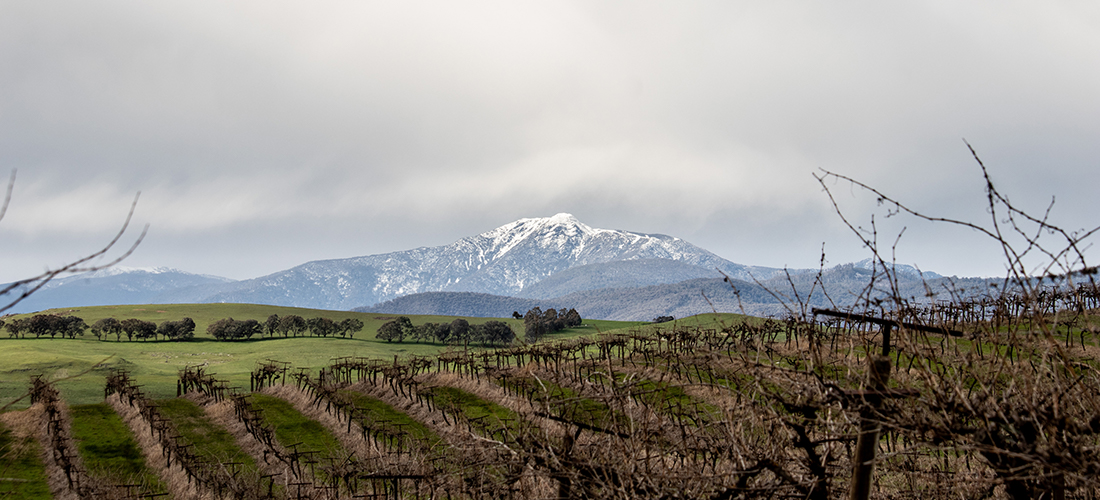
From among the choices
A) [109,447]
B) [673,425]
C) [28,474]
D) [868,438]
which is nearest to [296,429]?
[109,447]

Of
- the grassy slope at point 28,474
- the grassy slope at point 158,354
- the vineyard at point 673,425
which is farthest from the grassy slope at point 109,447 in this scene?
the grassy slope at point 158,354

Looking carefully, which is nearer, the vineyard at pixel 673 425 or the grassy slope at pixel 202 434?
the vineyard at pixel 673 425

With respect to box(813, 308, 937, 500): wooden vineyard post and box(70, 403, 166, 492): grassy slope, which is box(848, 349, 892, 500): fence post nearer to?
box(813, 308, 937, 500): wooden vineyard post

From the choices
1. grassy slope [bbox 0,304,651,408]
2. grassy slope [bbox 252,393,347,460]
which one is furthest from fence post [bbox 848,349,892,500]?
grassy slope [bbox 0,304,651,408]

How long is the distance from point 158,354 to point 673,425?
126780 millimetres

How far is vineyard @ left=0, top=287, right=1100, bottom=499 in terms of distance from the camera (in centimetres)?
368

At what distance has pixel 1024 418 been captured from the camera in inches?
138

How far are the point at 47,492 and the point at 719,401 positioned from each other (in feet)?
134

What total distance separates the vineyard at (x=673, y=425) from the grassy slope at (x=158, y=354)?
816 cm

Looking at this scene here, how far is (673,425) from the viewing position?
17.7ft

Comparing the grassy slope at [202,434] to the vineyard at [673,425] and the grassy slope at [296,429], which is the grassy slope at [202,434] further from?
the grassy slope at [296,429]

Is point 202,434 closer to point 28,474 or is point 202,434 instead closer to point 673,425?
point 28,474

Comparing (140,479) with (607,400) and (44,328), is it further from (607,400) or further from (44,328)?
(44,328)

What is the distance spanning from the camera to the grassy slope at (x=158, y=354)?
68.2 meters
